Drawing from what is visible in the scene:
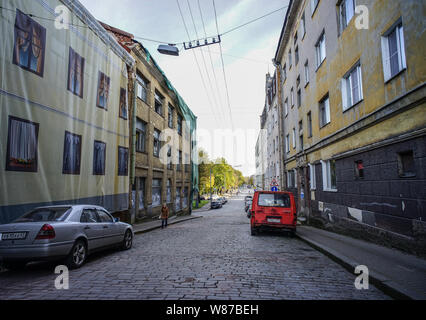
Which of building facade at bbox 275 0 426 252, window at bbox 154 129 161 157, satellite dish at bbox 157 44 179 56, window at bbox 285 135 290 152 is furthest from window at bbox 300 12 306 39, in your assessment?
window at bbox 154 129 161 157

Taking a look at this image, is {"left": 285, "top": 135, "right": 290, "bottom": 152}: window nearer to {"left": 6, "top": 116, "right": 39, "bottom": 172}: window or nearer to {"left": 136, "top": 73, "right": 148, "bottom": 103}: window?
{"left": 136, "top": 73, "right": 148, "bottom": 103}: window

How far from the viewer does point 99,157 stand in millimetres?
11898

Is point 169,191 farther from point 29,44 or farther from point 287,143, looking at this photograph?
point 29,44

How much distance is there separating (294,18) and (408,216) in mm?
17638

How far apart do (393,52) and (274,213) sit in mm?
6698

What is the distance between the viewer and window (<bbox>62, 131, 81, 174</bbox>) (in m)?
9.57

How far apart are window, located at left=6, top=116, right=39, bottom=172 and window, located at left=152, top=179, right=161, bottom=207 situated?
12073 mm

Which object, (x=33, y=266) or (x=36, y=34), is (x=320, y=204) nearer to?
(x=33, y=266)

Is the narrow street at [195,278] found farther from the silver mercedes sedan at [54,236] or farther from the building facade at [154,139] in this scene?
the building facade at [154,139]

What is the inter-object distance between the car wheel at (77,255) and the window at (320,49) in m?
13.5

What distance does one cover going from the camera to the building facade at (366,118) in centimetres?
657

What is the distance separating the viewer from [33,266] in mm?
6277

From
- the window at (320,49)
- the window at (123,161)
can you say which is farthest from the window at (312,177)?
the window at (123,161)
